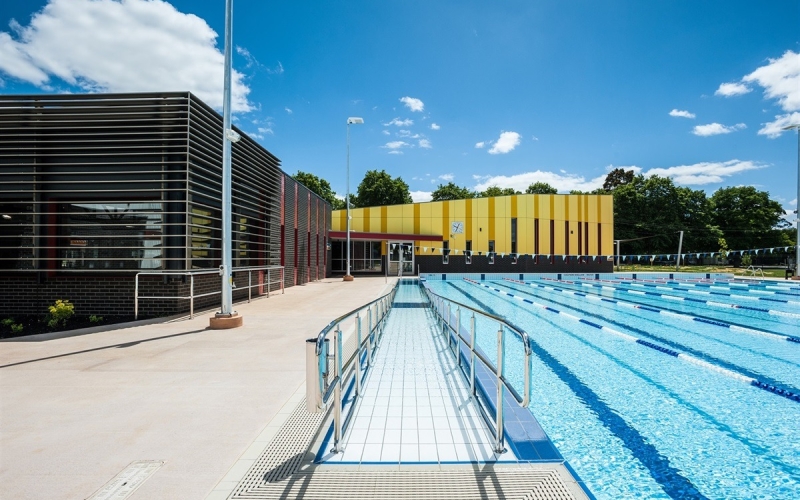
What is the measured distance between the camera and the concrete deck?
2680 mm

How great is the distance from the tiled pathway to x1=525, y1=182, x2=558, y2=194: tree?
61.7 meters

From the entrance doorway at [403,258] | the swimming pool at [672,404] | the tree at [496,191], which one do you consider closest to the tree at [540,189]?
the tree at [496,191]

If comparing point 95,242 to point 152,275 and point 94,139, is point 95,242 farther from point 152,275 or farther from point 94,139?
point 94,139

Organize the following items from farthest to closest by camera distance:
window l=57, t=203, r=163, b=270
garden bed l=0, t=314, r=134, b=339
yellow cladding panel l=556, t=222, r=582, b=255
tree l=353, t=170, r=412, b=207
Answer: tree l=353, t=170, r=412, b=207 → yellow cladding panel l=556, t=222, r=582, b=255 → window l=57, t=203, r=163, b=270 → garden bed l=0, t=314, r=134, b=339

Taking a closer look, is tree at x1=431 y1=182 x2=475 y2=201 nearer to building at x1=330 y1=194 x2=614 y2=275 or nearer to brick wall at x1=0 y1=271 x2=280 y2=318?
building at x1=330 y1=194 x2=614 y2=275

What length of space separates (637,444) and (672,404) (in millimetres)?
1345

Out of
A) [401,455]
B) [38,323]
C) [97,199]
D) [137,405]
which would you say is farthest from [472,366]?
[97,199]

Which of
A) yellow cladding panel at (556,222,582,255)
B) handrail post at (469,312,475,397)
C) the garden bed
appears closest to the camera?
handrail post at (469,312,475,397)

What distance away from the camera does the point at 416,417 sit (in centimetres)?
371

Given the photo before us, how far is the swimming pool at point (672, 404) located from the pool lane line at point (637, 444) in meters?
0.01

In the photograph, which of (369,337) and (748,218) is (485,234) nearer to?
(369,337)

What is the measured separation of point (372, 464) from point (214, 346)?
458 cm

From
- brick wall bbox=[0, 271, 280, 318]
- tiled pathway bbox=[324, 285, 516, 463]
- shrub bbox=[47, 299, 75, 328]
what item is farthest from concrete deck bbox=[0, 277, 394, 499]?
brick wall bbox=[0, 271, 280, 318]

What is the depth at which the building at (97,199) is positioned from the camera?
30.0ft
